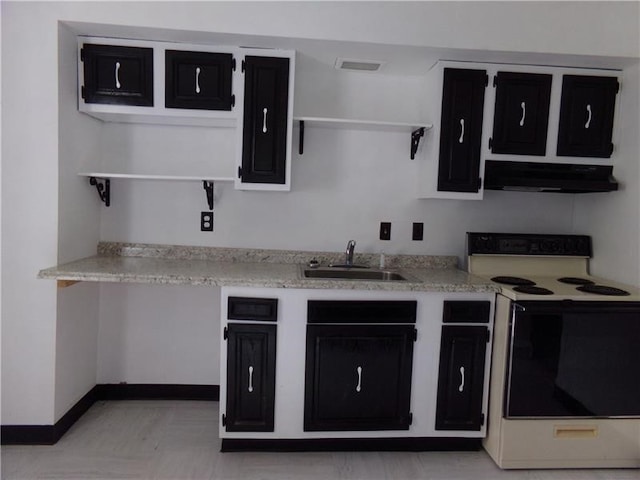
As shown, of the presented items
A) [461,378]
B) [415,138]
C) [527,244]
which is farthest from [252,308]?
[527,244]

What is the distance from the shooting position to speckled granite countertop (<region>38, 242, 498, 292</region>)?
6.11 ft

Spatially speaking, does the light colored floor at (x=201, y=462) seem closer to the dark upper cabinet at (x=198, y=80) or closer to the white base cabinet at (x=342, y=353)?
the white base cabinet at (x=342, y=353)

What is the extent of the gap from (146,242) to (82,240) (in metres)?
0.35

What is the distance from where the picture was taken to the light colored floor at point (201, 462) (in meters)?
1.83

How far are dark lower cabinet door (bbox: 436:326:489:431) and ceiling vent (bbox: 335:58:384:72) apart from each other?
5.02ft

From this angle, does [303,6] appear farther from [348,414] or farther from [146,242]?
[348,414]

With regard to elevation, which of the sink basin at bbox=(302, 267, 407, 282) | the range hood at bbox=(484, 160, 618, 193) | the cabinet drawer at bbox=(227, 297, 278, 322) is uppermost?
the range hood at bbox=(484, 160, 618, 193)

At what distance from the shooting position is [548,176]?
218 cm

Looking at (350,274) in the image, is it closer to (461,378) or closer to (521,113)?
(461,378)

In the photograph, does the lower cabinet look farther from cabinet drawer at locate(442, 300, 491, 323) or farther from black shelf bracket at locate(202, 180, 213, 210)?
cabinet drawer at locate(442, 300, 491, 323)

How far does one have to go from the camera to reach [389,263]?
8.17 feet

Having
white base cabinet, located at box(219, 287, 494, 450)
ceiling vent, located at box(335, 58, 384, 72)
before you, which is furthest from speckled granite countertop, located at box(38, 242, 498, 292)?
ceiling vent, located at box(335, 58, 384, 72)

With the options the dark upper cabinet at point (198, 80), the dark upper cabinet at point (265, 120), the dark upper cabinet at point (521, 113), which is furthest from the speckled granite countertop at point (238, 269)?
the dark upper cabinet at point (198, 80)

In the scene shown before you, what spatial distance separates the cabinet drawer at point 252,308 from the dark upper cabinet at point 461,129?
1159 millimetres
